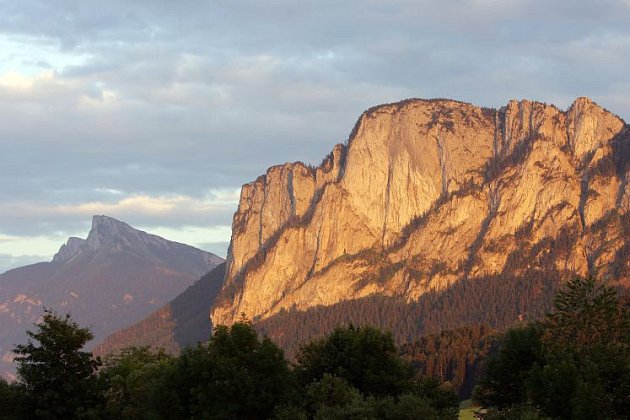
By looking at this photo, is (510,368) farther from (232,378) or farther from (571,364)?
(232,378)

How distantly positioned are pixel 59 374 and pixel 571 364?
184ft

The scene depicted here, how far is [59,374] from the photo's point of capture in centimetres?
13125

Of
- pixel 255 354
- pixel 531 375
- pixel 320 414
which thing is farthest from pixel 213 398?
pixel 531 375

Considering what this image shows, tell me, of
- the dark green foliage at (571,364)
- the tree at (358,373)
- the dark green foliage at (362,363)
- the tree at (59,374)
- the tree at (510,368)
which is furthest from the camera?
the tree at (510,368)

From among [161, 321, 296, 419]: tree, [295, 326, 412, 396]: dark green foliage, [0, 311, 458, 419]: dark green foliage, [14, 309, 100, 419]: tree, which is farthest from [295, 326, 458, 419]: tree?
[14, 309, 100, 419]: tree

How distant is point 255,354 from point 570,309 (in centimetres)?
3708

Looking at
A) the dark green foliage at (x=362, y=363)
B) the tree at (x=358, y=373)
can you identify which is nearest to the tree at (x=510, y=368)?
the tree at (x=358, y=373)

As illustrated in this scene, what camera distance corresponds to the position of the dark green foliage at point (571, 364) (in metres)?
112

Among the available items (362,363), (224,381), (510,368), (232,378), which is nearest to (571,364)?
(510,368)

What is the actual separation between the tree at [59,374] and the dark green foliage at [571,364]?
1821 inches

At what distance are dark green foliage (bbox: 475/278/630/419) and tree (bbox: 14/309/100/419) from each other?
152ft

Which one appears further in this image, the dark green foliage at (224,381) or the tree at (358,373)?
the tree at (358,373)

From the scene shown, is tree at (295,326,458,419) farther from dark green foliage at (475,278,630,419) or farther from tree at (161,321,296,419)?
dark green foliage at (475,278,630,419)

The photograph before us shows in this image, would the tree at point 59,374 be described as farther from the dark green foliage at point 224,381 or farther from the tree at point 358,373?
the tree at point 358,373
